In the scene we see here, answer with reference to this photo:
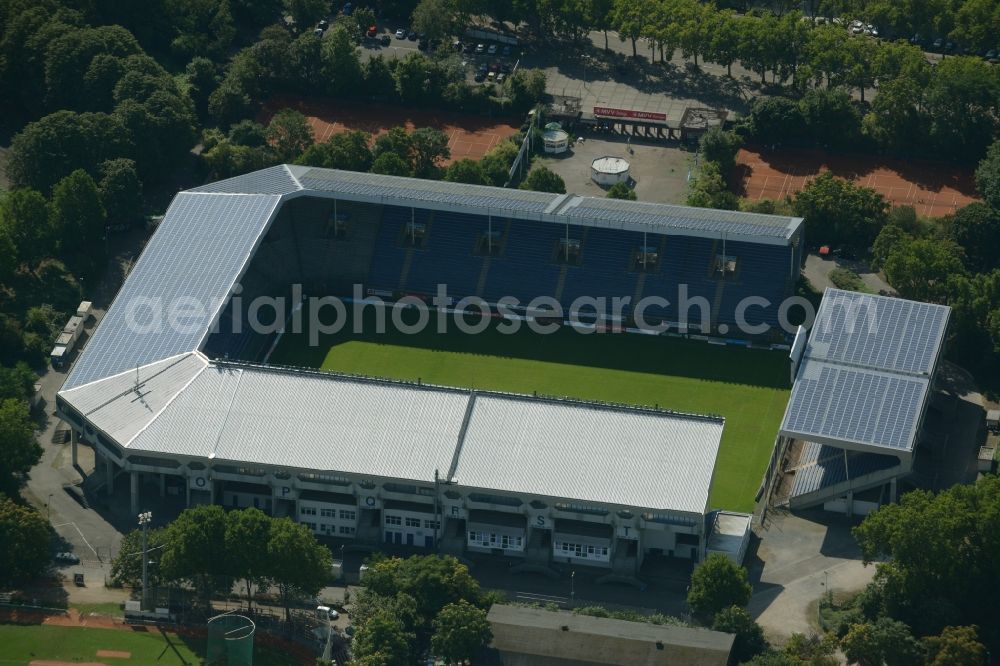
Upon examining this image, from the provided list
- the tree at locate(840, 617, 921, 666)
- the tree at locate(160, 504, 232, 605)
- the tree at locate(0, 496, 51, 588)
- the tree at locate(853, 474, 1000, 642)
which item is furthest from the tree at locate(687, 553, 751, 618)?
the tree at locate(0, 496, 51, 588)


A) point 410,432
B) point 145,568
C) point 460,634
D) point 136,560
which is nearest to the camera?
point 460,634

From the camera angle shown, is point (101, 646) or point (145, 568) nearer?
point (101, 646)

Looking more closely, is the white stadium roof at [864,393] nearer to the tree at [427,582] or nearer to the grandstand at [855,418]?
the grandstand at [855,418]

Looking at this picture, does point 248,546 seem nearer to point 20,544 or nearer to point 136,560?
point 136,560

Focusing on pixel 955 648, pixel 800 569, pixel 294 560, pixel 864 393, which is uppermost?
pixel 864 393

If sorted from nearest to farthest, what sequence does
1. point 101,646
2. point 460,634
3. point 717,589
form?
point 460,634, point 717,589, point 101,646

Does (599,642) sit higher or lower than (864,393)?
lower

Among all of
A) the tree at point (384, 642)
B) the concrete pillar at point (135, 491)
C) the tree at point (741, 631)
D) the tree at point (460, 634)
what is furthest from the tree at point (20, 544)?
the tree at point (741, 631)

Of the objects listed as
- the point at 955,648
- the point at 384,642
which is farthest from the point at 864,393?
the point at 384,642
